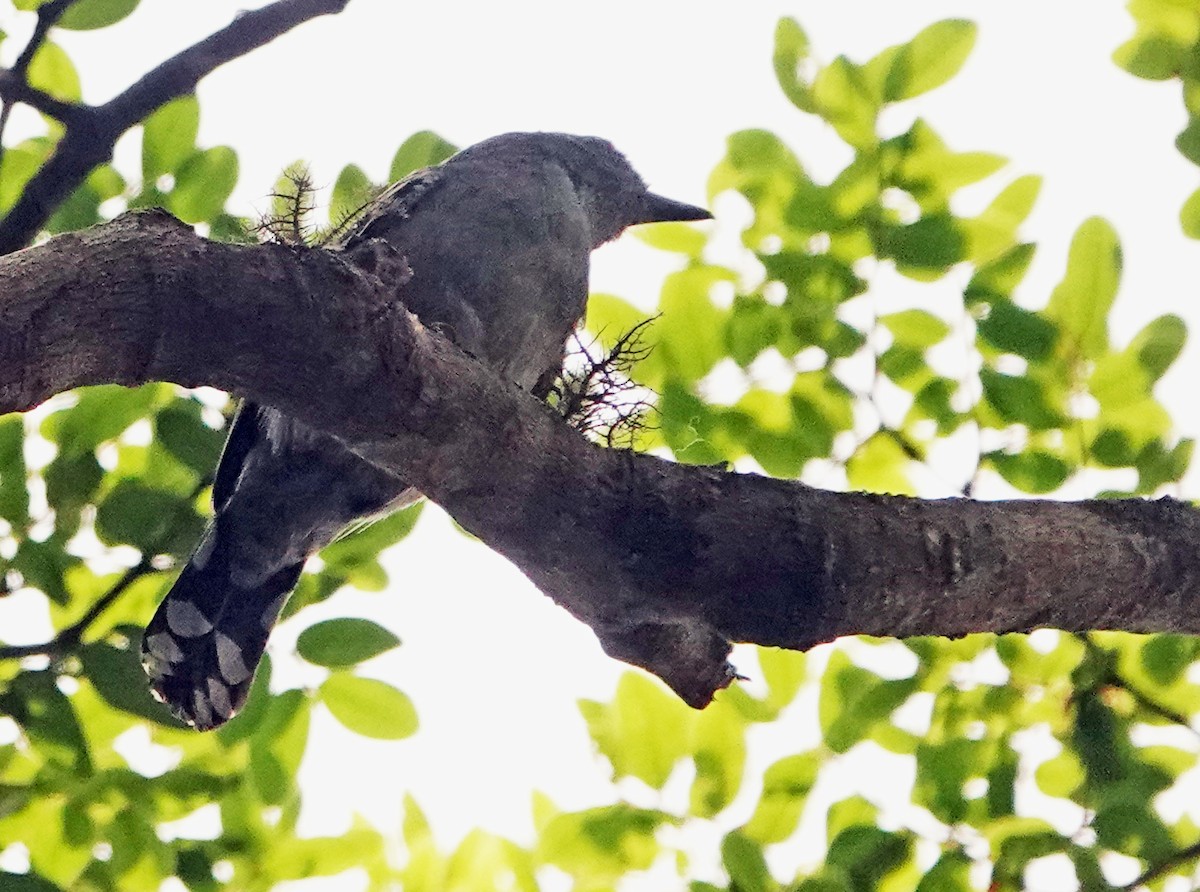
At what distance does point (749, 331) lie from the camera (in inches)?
105

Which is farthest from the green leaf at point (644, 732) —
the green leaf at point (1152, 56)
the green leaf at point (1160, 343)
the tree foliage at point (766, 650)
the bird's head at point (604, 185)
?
the green leaf at point (1152, 56)

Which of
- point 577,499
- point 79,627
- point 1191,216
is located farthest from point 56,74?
point 1191,216

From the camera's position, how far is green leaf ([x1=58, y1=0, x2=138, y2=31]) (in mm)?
2439

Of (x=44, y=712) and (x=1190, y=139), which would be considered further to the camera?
(x=1190, y=139)

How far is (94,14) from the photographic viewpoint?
96.3 inches

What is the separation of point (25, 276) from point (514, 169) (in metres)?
1.84

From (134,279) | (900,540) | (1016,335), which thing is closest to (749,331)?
(1016,335)

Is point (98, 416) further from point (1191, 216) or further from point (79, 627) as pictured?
point (1191, 216)

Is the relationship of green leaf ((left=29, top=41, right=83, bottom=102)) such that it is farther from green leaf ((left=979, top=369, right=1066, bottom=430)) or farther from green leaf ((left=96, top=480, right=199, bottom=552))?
green leaf ((left=979, top=369, right=1066, bottom=430))

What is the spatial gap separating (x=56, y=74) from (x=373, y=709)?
1.48 meters

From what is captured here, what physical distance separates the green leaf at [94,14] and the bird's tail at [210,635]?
102cm

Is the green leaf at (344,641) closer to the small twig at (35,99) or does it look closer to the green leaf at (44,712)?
the green leaf at (44,712)

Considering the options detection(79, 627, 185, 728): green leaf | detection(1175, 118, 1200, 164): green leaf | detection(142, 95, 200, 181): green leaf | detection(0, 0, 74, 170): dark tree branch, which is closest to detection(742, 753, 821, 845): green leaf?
detection(79, 627, 185, 728): green leaf

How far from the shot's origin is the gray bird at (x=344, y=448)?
2.44 m
